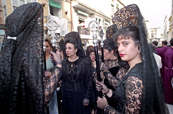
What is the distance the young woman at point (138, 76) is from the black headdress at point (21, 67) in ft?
2.94

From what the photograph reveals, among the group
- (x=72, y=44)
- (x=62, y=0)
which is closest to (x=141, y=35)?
(x=72, y=44)

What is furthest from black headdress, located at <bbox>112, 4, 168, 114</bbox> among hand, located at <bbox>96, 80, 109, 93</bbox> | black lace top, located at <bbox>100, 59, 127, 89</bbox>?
black lace top, located at <bbox>100, 59, 127, 89</bbox>

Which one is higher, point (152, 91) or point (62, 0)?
point (62, 0)

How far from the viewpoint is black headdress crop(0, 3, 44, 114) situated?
1130mm

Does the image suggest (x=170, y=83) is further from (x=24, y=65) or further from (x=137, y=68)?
(x=24, y=65)

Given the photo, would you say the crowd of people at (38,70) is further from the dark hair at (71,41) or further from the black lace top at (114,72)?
the dark hair at (71,41)

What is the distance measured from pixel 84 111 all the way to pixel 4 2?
7.52 meters

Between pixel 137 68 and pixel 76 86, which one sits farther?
pixel 76 86

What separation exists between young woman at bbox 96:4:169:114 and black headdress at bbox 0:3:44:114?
896mm

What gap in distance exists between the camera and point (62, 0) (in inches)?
417

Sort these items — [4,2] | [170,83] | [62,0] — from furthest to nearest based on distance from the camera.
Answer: [62,0] < [4,2] < [170,83]

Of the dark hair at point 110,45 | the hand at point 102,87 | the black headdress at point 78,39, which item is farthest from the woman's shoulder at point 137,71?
the black headdress at point 78,39

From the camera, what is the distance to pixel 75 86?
2.36m

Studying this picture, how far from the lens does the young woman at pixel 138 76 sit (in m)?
1.05
